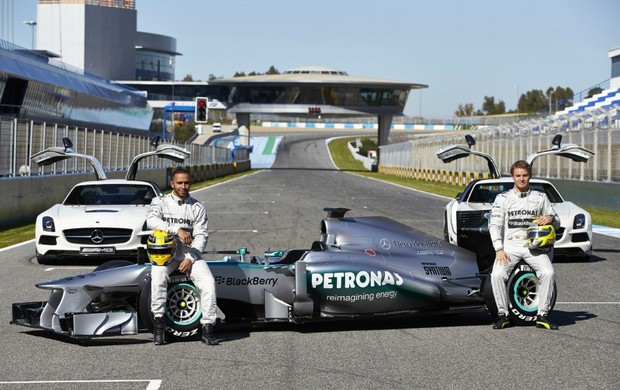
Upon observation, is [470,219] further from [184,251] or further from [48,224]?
[48,224]

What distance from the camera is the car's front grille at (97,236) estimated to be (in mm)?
14742

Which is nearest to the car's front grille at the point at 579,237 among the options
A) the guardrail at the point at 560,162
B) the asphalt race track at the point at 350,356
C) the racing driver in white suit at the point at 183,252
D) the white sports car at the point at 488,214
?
the white sports car at the point at 488,214

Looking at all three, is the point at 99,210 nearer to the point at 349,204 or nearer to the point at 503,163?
the point at 349,204

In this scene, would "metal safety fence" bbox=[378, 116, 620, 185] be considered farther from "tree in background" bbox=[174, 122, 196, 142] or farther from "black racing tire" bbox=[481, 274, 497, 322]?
"tree in background" bbox=[174, 122, 196, 142]

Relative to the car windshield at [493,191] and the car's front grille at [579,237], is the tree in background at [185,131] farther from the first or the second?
the car's front grille at [579,237]

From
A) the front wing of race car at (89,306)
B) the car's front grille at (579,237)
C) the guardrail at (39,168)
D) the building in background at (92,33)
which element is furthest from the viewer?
the building in background at (92,33)

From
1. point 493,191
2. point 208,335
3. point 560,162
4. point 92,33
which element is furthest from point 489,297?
point 92,33

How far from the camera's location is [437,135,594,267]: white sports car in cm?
1266

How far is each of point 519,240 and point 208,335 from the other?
304cm

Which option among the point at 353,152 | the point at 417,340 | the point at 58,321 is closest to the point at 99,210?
the point at 58,321

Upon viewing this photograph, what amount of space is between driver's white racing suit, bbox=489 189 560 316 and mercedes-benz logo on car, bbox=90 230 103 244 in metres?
7.25

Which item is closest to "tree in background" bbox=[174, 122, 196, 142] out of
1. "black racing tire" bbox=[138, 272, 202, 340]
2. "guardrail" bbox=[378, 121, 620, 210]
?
"guardrail" bbox=[378, 121, 620, 210]

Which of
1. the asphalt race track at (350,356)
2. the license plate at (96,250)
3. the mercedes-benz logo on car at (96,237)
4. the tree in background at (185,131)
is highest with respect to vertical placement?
the tree in background at (185,131)

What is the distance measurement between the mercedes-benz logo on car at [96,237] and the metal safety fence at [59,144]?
880cm
